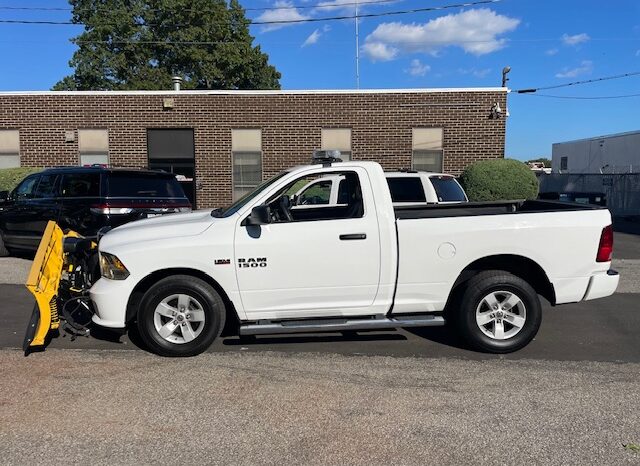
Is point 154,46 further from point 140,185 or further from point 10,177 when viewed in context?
point 140,185

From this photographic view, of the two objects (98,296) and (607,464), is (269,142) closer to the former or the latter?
(98,296)

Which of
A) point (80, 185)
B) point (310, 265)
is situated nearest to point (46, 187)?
point (80, 185)

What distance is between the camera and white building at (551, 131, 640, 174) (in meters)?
33.0

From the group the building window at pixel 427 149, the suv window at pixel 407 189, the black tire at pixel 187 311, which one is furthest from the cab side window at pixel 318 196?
the building window at pixel 427 149

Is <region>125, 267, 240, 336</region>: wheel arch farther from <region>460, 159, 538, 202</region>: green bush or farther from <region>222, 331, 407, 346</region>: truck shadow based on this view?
<region>460, 159, 538, 202</region>: green bush

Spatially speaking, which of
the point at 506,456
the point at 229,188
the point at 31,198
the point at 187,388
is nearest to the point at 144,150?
the point at 229,188

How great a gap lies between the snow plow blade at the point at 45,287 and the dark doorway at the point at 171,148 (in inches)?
451

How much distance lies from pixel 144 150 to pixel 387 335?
42.2 ft

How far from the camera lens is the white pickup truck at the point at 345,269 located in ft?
15.4

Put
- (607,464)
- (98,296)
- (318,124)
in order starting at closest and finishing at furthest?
(607,464), (98,296), (318,124)

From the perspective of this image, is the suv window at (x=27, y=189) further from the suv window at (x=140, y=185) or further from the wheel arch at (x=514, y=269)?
the wheel arch at (x=514, y=269)

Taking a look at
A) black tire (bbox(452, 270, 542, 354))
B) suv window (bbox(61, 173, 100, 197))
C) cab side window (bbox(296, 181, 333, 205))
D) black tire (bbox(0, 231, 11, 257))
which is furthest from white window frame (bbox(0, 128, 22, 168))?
black tire (bbox(452, 270, 542, 354))

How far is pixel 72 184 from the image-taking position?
29.2 feet

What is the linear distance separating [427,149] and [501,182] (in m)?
2.94
